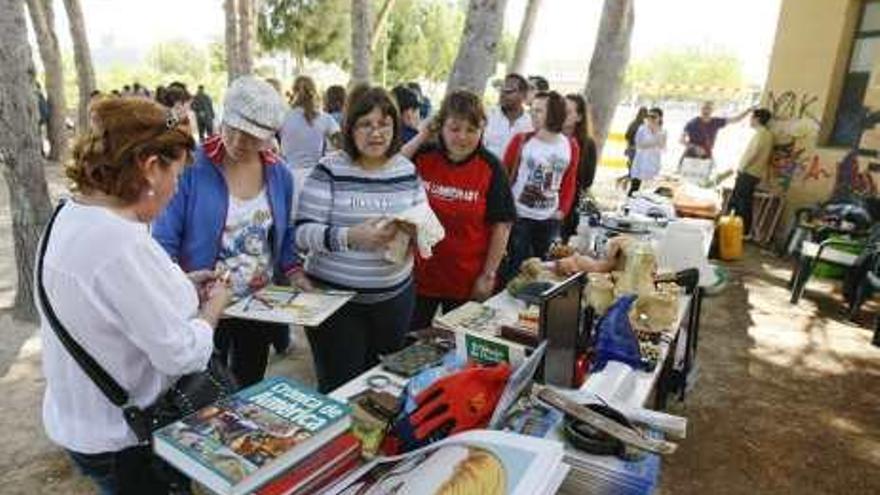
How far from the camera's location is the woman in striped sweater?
220 centimetres

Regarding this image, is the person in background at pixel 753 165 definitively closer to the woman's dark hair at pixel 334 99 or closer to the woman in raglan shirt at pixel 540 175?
the woman in raglan shirt at pixel 540 175

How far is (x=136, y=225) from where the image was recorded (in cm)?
121

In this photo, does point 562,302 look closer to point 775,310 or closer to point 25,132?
point 25,132

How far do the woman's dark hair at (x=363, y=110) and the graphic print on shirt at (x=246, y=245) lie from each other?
376mm

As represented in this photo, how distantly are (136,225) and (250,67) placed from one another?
1069 cm

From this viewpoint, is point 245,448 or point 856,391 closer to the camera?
point 245,448

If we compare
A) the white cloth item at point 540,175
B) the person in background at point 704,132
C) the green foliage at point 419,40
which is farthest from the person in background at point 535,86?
the green foliage at point 419,40

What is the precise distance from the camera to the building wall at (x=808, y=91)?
787 centimetres

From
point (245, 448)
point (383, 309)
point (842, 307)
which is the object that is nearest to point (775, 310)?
point (842, 307)

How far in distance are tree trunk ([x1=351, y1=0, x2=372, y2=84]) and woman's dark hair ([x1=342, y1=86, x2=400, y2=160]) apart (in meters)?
7.64

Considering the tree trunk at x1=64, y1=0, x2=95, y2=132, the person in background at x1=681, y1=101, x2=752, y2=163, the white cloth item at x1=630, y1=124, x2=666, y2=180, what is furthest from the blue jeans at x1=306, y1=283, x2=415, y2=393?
the tree trunk at x1=64, y1=0, x2=95, y2=132

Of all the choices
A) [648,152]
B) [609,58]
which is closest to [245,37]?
[609,58]


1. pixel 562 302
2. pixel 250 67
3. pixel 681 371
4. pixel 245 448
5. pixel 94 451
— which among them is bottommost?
pixel 681 371

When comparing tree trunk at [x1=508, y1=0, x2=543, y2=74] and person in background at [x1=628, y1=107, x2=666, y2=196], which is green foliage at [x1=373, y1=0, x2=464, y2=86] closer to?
tree trunk at [x1=508, y1=0, x2=543, y2=74]
